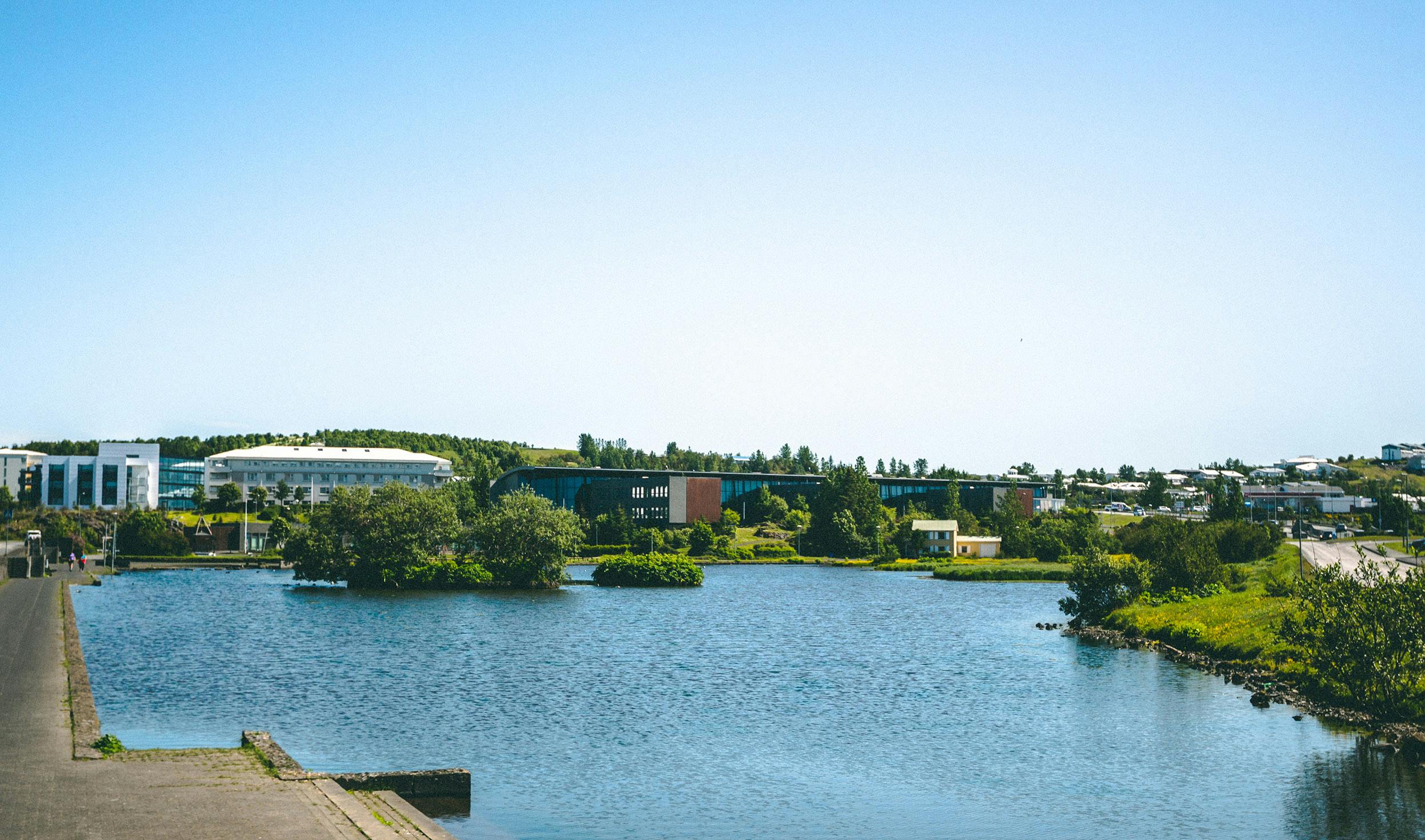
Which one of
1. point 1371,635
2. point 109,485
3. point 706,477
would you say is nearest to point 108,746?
point 1371,635

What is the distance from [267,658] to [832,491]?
107 meters

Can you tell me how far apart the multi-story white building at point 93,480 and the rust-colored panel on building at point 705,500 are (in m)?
92.3

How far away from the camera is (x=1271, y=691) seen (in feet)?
142

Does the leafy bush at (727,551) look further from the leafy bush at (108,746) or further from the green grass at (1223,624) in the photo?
the leafy bush at (108,746)

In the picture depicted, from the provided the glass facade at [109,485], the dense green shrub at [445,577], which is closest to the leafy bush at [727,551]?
the dense green shrub at [445,577]

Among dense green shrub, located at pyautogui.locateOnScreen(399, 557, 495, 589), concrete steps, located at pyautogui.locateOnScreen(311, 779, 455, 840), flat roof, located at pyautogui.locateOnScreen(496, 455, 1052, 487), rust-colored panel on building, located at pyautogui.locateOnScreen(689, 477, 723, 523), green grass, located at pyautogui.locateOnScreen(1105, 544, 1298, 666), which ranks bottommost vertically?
dense green shrub, located at pyautogui.locateOnScreen(399, 557, 495, 589)

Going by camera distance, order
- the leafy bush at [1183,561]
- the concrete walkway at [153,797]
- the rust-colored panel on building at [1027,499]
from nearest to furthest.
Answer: the concrete walkway at [153,797]
the leafy bush at [1183,561]
the rust-colored panel on building at [1027,499]

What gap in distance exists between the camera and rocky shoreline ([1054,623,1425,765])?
112 ft

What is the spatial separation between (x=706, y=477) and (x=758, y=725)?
125 meters

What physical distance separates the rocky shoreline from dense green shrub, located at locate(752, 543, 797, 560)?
252ft

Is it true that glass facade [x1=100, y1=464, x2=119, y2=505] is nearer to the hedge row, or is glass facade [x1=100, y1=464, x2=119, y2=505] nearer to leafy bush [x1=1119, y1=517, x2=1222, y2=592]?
the hedge row

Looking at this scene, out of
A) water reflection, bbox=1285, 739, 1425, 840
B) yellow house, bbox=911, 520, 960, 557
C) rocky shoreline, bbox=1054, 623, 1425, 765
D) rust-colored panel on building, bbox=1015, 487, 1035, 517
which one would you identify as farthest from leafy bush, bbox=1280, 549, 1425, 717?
rust-colored panel on building, bbox=1015, 487, 1035, 517

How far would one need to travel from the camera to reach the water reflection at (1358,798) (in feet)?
83.3

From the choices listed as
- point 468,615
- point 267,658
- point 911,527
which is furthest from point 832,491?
point 267,658
